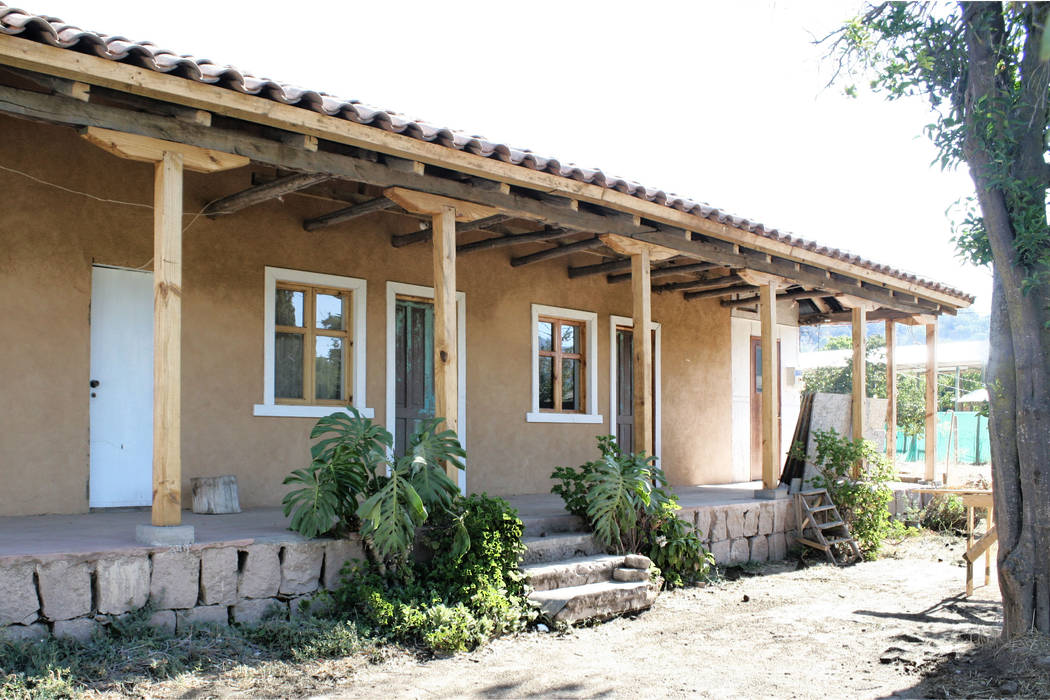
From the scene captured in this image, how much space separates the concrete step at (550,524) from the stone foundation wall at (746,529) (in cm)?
126

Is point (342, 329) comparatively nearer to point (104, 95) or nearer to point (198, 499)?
point (198, 499)

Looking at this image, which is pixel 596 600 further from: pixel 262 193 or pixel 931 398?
pixel 931 398

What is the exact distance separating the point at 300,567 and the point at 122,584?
111cm

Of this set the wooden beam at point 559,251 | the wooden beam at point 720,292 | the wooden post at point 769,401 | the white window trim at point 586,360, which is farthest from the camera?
the wooden beam at point 720,292

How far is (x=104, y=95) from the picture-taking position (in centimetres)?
518

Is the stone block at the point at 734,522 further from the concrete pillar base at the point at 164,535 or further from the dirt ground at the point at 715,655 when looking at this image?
the concrete pillar base at the point at 164,535

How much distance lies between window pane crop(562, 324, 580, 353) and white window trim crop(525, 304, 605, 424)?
121mm

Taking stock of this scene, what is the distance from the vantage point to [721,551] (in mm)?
8883

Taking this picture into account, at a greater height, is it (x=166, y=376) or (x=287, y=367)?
(x=287, y=367)

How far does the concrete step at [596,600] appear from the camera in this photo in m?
6.32

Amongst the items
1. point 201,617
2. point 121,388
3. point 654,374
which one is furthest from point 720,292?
point 201,617

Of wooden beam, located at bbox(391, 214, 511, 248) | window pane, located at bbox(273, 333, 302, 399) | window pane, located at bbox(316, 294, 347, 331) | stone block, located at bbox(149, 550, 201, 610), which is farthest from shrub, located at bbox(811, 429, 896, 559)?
stone block, located at bbox(149, 550, 201, 610)

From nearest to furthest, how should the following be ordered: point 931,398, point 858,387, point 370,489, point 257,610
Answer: point 257,610 → point 370,489 → point 858,387 → point 931,398

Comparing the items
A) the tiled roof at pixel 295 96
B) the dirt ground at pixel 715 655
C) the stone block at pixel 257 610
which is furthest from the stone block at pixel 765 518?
the stone block at pixel 257 610
